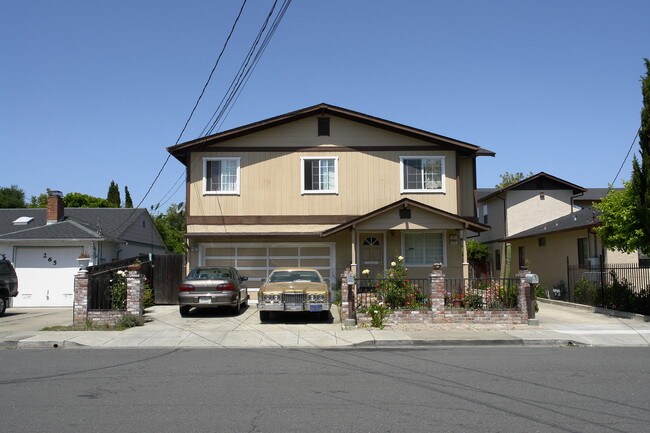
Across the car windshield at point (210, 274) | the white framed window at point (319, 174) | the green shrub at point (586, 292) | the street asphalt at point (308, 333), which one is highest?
the white framed window at point (319, 174)

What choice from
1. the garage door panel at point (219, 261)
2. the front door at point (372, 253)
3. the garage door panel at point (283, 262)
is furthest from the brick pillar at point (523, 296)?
the garage door panel at point (219, 261)

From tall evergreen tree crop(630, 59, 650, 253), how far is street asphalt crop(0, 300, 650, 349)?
262 centimetres

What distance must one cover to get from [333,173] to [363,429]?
657 inches

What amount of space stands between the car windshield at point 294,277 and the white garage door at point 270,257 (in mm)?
4520

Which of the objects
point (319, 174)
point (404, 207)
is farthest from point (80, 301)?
point (404, 207)

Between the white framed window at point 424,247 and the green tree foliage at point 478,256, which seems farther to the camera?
the green tree foliage at point 478,256

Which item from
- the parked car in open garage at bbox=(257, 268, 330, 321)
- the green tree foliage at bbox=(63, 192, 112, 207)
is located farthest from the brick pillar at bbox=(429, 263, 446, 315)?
the green tree foliage at bbox=(63, 192, 112, 207)

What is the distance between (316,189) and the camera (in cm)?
2259

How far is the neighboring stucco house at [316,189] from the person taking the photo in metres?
22.3

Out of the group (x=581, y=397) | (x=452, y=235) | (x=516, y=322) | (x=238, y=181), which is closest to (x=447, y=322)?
(x=516, y=322)

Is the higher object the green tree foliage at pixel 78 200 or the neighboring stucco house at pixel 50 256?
the green tree foliage at pixel 78 200

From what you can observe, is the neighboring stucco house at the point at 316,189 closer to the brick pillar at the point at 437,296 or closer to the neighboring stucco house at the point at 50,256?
the neighboring stucco house at the point at 50,256

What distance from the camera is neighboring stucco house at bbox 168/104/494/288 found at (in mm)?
22328

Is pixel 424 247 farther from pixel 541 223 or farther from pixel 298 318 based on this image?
pixel 541 223
